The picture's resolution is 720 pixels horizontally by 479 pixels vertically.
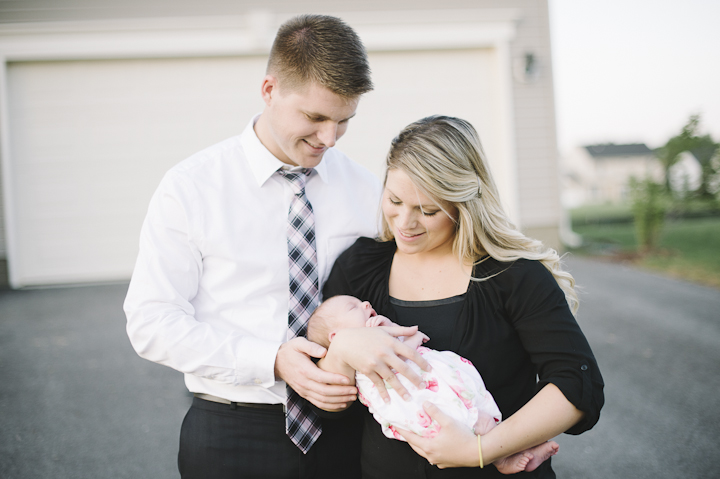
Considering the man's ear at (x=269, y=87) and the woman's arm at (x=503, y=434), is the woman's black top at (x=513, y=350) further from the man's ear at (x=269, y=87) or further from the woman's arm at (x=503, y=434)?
the man's ear at (x=269, y=87)

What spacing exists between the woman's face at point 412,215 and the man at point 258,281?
A: 31 cm

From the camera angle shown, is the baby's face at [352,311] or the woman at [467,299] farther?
the baby's face at [352,311]

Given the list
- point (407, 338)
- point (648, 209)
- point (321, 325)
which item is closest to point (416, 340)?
point (407, 338)

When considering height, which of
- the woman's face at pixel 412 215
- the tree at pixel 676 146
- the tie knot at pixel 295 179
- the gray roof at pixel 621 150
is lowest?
the woman's face at pixel 412 215

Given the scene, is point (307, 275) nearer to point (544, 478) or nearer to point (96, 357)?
point (544, 478)

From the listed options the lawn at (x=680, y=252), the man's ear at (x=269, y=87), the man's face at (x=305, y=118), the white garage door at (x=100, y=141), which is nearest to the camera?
the man's face at (x=305, y=118)

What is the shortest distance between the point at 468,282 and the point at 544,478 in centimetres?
74

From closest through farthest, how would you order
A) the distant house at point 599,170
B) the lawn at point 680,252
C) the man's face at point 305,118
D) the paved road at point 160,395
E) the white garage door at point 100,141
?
the man's face at point 305,118 → the paved road at point 160,395 → the white garage door at point 100,141 → the lawn at point 680,252 → the distant house at point 599,170

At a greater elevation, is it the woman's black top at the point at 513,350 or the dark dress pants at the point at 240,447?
the woman's black top at the point at 513,350

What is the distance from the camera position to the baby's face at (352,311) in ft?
5.82

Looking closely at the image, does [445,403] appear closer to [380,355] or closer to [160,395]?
[380,355]

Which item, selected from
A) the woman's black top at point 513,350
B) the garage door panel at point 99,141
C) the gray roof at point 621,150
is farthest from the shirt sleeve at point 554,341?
the gray roof at point 621,150

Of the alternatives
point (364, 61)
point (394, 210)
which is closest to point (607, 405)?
point (394, 210)

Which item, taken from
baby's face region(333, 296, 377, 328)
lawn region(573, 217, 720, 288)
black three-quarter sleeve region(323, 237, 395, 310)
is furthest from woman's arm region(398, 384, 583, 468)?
lawn region(573, 217, 720, 288)
